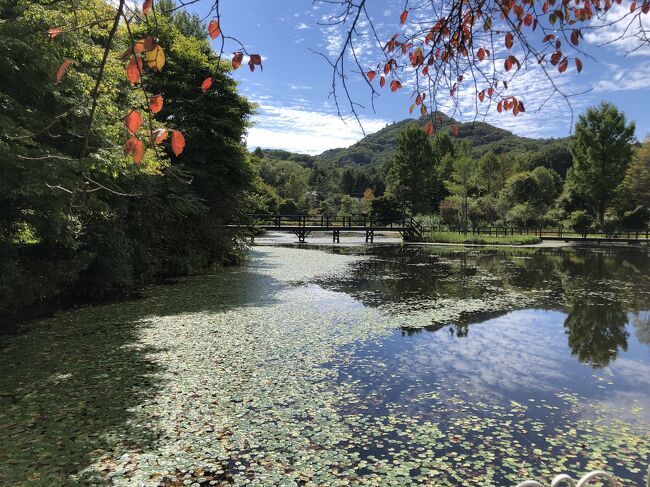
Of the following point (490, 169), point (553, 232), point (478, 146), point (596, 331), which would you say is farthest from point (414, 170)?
point (478, 146)

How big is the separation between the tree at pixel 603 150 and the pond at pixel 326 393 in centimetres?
3051

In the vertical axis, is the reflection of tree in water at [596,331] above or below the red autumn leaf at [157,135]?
below

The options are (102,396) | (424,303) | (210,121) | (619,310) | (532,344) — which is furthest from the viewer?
(210,121)

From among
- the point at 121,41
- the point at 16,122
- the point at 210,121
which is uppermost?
the point at 121,41

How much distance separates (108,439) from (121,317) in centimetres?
465

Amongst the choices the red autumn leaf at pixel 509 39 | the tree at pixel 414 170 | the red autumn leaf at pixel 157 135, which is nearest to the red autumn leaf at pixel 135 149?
the red autumn leaf at pixel 157 135

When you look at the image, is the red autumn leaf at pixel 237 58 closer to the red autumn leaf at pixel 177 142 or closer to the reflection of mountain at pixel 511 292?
the red autumn leaf at pixel 177 142

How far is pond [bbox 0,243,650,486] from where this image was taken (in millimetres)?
3197

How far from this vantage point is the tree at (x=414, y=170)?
46281mm

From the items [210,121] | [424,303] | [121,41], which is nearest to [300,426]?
[424,303]

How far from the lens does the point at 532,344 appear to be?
6480 mm

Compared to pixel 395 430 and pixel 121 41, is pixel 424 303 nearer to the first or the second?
pixel 395 430

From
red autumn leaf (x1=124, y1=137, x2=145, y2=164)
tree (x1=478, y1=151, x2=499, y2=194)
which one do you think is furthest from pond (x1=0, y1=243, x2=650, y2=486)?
tree (x1=478, y1=151, x2=499, y2=194)

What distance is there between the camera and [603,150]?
3488 centimetres
